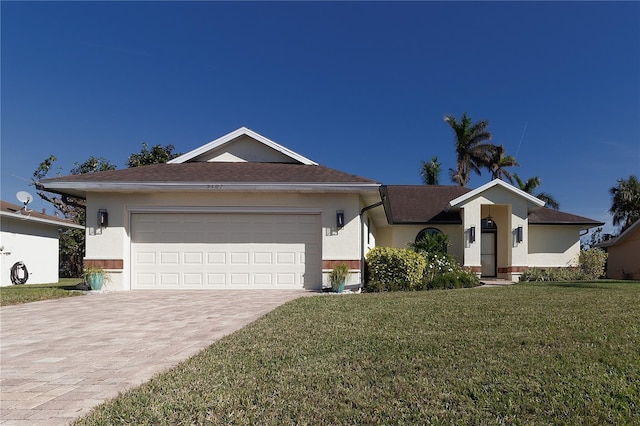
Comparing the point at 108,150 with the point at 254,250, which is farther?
the point at 108,150

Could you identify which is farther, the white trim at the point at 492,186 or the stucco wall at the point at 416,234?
the stucco wall at the point at 416,234

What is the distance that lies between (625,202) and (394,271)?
28613 mm

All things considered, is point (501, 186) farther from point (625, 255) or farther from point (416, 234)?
point (625, 255)

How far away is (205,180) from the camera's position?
11039 mm

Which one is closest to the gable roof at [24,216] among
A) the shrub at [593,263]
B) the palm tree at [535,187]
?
the shrub at [593,263]

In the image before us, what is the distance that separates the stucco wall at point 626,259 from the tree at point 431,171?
13.2 meters

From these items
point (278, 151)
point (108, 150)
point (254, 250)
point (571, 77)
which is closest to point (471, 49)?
point (571, 77)

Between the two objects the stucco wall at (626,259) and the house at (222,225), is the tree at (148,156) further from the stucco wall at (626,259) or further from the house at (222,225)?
the stucco wall at (626,259)

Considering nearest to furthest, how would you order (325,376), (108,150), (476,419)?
(476,419), (325,376), (108,150)

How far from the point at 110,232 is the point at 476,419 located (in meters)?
11.3

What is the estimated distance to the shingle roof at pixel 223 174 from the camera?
11016 millimetres

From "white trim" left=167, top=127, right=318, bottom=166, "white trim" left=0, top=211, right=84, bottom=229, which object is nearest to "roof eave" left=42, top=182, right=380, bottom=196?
"white trim" left=167, top=127, right=318, bottom=166

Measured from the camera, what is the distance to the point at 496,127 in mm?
31078

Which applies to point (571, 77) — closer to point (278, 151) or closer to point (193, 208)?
point (278, 151)
